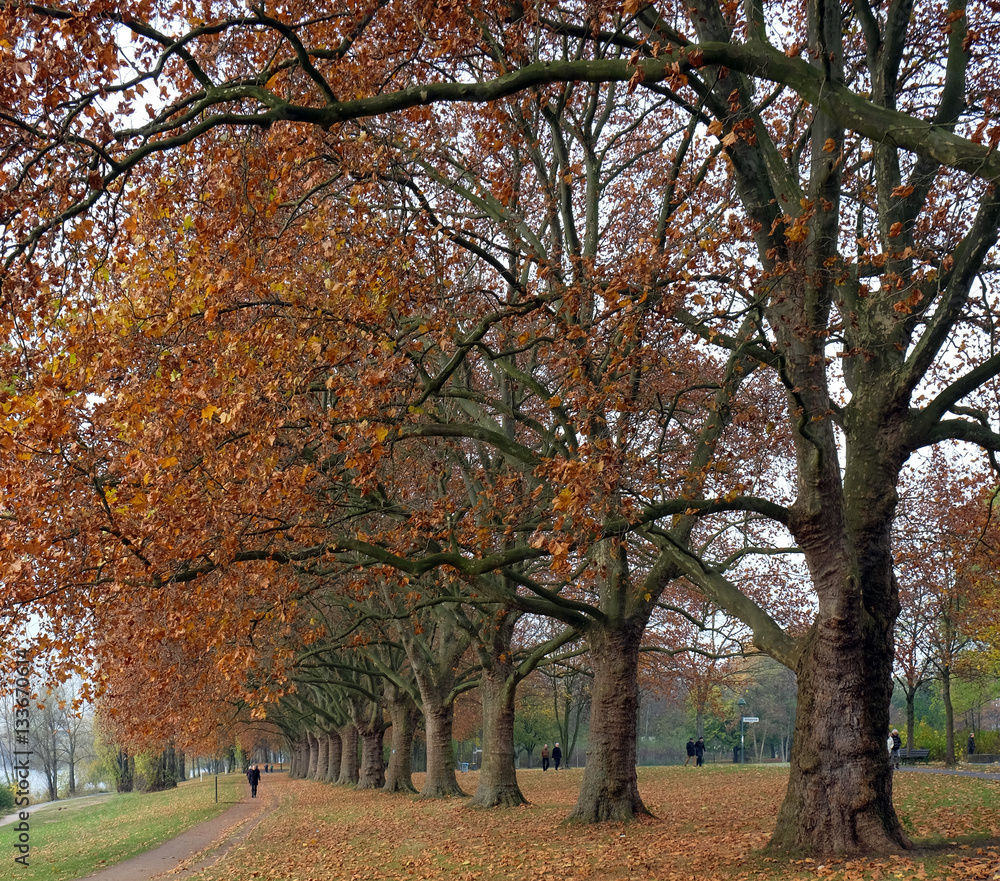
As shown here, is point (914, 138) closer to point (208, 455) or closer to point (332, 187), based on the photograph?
point (208, 455)

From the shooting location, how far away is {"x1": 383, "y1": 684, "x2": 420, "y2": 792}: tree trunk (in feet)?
94.1

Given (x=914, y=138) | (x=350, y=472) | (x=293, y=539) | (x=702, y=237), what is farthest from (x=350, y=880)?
(x=914, y=138)

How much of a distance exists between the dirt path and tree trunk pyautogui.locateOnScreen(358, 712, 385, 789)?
493 cm

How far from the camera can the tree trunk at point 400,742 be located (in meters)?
28.7

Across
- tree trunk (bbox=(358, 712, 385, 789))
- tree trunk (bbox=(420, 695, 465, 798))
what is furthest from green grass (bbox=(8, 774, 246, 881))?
tree trunk (bbox=(420, 695, 465, 798))

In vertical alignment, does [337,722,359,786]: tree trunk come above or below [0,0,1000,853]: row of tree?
below

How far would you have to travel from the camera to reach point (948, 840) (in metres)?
9.13

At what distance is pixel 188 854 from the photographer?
757 inches

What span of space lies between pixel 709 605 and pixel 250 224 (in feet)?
51.8

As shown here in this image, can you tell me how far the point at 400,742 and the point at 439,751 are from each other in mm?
6262

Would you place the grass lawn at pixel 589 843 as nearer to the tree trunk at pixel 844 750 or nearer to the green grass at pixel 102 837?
the green grass at pixel 102 837

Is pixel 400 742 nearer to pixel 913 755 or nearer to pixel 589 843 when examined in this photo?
pixel 913 755

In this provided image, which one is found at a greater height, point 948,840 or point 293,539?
point 293,539

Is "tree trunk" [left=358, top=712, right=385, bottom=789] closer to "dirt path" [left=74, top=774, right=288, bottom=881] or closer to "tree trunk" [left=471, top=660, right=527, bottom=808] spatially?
"dirt path" [left=74, top=774, right=288, bottom=881]
